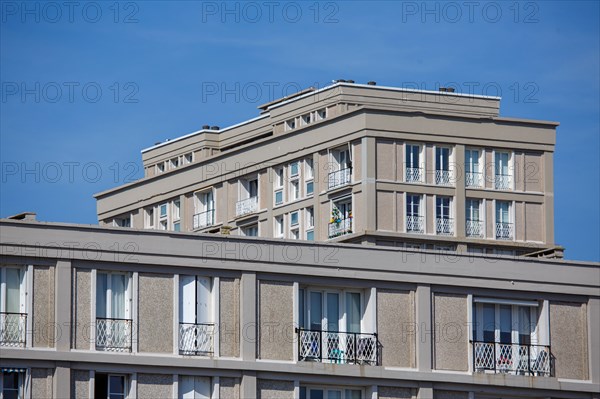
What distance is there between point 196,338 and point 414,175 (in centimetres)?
4850

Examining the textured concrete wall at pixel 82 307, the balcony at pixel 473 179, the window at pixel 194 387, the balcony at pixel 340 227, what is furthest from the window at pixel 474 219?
the textured concrete wall at pixel 82 307

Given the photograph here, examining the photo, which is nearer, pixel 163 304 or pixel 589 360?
pixel 163 304

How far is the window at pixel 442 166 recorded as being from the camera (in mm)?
104000

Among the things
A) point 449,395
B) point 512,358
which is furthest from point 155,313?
point 512,358

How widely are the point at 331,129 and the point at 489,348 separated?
150 ft

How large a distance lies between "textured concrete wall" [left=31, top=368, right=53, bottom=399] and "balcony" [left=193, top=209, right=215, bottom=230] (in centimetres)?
5884

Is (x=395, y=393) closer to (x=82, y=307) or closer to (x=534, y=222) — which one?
(x=82, y=307)

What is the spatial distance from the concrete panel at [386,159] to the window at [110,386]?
4923 centimetres

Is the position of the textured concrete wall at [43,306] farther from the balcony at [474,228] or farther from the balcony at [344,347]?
the balcony at [474,228]

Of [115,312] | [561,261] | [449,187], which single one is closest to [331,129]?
[449,187]

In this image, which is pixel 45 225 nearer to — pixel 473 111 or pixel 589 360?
pixel 589 360

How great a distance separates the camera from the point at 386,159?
103 meters

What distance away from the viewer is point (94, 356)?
178 ft

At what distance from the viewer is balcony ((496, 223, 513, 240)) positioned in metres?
105
